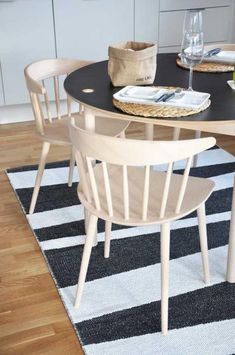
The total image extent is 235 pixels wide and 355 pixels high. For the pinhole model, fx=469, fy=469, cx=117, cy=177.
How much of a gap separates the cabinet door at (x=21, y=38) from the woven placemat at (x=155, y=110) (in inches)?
77.4

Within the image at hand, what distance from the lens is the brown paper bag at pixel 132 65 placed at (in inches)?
66.3

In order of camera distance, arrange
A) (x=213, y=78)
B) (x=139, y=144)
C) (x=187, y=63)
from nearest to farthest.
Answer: (x=139, y=144), (x=187, y=63), (x=213, y=78)

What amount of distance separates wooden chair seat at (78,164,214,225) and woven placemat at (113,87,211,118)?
0.95ft

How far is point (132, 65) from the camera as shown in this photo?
1712 mm

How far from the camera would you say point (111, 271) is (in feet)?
6.38

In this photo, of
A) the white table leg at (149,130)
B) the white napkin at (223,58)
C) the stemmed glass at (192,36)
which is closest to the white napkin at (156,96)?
the stemmed glass at (192,36)

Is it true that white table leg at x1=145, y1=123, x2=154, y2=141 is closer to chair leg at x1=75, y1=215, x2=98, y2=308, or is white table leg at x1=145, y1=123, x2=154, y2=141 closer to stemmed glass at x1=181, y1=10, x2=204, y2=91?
stemmed glass at x1=181, y1=10, x2=204, y2=91

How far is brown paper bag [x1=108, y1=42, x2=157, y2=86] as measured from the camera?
168 cm

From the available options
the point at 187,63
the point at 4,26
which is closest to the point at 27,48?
the point at 4,26

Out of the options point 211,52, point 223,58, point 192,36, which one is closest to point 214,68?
point 223,58

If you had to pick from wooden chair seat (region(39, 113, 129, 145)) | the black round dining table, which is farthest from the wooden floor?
the black round dining table

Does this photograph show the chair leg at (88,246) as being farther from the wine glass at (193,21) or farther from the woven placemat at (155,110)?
the wine glass at (193,21)

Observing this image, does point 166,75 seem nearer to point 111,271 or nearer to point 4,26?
point 111,271

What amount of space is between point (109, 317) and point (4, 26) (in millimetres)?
2295
